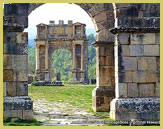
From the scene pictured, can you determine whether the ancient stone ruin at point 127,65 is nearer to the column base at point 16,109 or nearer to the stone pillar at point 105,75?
the column base at point 16,109

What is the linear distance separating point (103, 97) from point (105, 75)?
0.76 meters

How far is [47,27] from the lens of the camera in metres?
41.7

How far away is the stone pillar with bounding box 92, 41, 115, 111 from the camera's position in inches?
496

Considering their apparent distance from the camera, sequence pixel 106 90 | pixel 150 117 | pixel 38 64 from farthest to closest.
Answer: pixel 38 64 → pixel 106 90 → pixel 150 117

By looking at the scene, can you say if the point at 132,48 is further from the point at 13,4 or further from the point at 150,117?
the point at 13,4

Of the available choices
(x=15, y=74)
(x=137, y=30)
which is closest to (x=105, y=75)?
(x=137, y=30)

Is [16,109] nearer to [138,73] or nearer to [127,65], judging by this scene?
[127,65]

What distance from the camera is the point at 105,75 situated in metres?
12.6

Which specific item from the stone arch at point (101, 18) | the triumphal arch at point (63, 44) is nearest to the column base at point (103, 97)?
the stone arch at point (101, 18)

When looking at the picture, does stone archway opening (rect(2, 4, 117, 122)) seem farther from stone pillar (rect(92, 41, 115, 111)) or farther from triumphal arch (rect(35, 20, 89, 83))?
triumphal arch (rect(35, 20, 89, 83))

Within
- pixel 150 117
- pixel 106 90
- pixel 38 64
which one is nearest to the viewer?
pixel 150 117

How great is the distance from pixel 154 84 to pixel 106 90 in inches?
126

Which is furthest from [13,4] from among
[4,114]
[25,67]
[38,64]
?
[38,64]

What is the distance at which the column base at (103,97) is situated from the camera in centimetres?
1259
